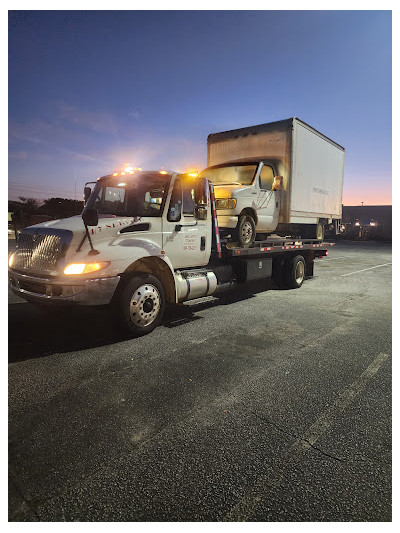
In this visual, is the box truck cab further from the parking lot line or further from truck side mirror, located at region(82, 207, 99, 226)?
the parking lot line

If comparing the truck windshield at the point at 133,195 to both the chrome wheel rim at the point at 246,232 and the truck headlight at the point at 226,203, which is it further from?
the chrome wheel rim at the point at 246,232

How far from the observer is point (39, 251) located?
445cm

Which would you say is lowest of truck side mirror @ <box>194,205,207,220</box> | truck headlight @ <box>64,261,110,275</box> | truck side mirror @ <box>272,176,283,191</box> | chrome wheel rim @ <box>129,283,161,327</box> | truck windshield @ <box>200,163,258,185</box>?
chrome wheel rim @ <box>129,283,161,327</box>

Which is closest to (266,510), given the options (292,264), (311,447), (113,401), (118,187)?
(311,447)

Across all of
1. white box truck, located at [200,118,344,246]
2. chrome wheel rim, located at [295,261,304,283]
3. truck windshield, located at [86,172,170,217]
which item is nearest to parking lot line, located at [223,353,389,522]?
truck windshield, located at [86,172,170,217]

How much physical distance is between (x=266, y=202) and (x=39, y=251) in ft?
16.9

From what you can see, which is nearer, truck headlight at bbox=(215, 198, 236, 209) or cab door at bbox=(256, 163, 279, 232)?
truck headlight at bbox=(215, 198, 236, 209)

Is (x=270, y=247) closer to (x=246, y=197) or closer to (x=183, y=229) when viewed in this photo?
(x=246, y=197)

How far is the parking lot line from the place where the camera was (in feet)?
6.11

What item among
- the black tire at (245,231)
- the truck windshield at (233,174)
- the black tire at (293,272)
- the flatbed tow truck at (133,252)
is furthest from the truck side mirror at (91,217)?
Result: the black tire at (293,272)

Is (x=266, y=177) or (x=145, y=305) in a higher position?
(x=266, y=177)

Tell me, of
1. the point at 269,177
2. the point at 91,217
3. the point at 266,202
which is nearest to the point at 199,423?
the point at 91,217

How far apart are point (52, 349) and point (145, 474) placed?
8.64 ft

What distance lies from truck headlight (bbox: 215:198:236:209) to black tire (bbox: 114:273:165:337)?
8.44ft
